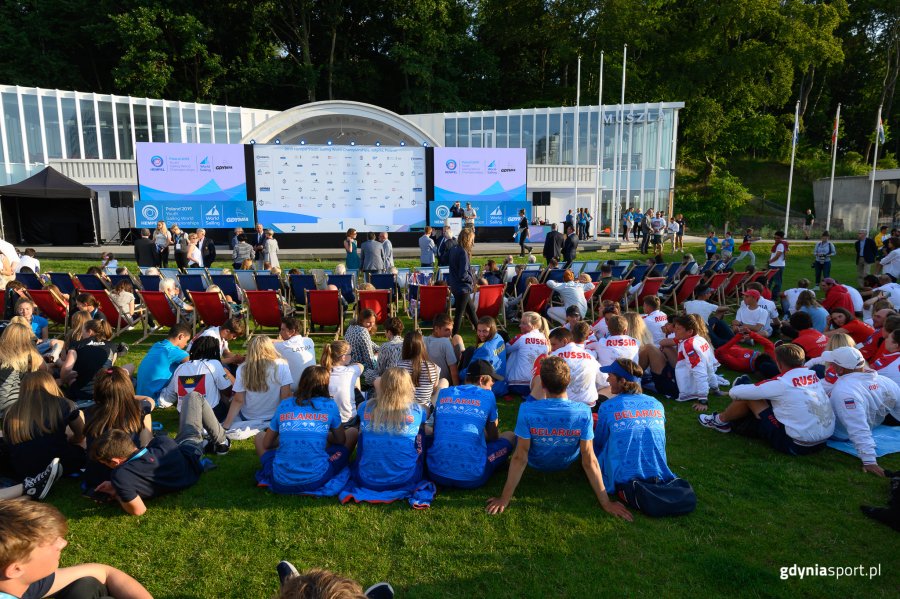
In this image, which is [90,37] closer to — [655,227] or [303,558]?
[655,227]

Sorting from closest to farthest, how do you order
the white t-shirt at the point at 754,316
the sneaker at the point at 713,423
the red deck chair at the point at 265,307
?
the sneaker at the point at 713,423, the white t-shirt at the point at 754,316, the red deck chair at the point at 265,307

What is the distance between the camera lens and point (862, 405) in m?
4.79

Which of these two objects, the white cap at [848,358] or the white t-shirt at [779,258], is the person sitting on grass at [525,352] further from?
the white t-shirt at [779,258]

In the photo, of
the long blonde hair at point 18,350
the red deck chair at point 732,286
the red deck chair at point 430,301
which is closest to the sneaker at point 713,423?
the red deck chair at point 430,301

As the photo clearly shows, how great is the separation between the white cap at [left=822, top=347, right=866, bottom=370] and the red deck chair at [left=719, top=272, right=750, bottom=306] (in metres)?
6.33

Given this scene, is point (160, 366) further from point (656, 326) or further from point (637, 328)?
point (656, 326)

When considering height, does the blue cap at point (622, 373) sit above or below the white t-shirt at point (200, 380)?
above

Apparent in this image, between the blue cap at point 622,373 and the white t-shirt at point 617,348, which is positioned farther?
the white t-shirt at point 617,348

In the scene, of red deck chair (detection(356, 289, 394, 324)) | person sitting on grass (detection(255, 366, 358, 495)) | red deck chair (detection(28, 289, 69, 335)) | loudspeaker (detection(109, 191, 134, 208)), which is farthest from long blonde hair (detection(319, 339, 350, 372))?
loudspeaker (detection(109, 191, 134, 208))

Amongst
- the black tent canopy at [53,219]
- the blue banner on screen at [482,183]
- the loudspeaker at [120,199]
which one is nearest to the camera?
the blue banner on screen at [482,183]

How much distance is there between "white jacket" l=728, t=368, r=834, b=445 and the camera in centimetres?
480

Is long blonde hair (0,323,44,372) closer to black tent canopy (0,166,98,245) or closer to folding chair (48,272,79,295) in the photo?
folding chair (48,272,79,295)

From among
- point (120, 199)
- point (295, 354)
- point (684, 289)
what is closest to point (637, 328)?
point (295, 354)

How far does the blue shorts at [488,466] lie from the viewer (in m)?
4.25
